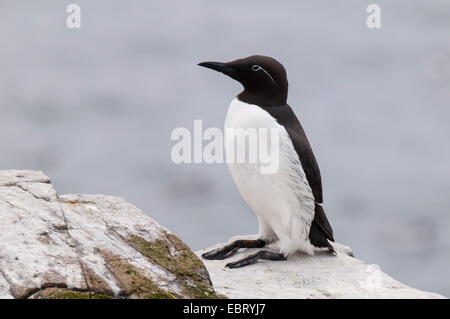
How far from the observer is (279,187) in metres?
6.71

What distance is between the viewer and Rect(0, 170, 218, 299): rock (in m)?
4.97

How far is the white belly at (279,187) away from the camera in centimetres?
670

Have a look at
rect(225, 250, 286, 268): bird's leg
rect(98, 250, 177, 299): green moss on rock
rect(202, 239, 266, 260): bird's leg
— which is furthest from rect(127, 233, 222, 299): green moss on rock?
rect(202, 239, 266, 260): bird's leg

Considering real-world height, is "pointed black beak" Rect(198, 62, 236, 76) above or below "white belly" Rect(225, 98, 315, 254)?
above

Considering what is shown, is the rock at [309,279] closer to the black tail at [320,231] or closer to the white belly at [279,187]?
the black tail at [320,231]

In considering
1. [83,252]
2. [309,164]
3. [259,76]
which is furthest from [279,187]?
[83,252]

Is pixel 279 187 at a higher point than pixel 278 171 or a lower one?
lower

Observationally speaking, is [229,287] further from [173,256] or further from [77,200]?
[77,200]

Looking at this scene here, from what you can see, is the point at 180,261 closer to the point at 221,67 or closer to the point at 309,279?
the point at 309,279

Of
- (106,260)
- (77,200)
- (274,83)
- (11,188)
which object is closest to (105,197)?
(77,200)

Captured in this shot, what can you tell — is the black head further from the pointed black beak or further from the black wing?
the black wing

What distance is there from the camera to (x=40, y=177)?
20.7 feet

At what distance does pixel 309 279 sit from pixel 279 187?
842 mm

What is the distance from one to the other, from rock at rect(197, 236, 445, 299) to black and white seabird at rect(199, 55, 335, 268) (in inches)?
6.2
